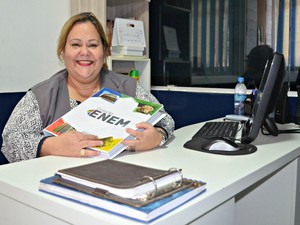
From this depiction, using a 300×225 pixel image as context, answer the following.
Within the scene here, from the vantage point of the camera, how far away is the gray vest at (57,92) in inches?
58.9

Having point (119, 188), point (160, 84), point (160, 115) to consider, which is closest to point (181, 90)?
point (160, 84)

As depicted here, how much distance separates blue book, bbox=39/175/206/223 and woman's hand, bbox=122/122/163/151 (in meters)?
0.44

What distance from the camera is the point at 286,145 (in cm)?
146

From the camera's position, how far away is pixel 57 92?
156 centimetres

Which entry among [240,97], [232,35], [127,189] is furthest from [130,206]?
[232,35]

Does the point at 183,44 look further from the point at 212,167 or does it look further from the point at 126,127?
the point at 212,167

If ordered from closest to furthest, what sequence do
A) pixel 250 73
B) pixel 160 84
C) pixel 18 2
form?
pixel 18 2, pixel 250 73, pixel 160 84

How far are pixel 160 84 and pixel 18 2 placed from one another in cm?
135

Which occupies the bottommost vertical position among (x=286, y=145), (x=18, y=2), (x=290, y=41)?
(x=286, y=145)

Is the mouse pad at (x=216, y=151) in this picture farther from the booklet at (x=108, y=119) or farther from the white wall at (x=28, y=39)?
the white wall at (x=28, y=39)

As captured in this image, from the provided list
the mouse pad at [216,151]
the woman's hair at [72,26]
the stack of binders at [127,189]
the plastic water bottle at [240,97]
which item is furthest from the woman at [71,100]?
the plastic water bottle at [240,97]

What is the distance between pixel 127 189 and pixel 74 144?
0.53 meters

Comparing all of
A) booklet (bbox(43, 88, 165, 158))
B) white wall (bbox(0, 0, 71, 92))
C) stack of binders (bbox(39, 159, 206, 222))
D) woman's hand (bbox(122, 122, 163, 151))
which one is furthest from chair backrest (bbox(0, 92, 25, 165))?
stack of binders (bbox(39, 159, 206, 222))

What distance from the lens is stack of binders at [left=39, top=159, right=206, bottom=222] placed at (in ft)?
2.31
